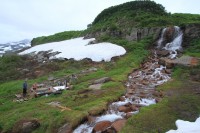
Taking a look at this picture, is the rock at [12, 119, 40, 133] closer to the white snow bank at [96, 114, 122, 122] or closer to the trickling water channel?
the trickling water channel

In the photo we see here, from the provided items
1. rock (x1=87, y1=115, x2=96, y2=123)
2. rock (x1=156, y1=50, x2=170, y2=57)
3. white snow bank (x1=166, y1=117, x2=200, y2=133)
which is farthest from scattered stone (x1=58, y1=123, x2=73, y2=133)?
rock (x1=156, y1=50, x2=170, y2=57)

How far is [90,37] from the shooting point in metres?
53.6

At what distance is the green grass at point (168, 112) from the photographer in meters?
16.9

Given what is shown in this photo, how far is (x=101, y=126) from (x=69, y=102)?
21.9 ft

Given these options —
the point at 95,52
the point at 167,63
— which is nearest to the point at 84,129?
the point at 167,63

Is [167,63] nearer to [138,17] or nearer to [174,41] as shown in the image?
[174,41]

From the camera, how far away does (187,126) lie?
16.5 metres

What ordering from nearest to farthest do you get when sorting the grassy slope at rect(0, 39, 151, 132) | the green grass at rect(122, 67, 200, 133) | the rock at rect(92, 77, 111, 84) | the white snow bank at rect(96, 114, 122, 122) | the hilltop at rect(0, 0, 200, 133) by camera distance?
1. the green grass at rect(122, 67, 200, 133)
2. the white snow bank at rect(96, 114, 122, 122)
3. the hilltop at rect(0, 0, 200, 133)
4. the grassy slope at rect(0, 39, 151, 132)
5. the rock at rect(92, 77, 111, 84)

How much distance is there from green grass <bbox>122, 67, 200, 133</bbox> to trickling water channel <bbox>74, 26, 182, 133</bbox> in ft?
2.67

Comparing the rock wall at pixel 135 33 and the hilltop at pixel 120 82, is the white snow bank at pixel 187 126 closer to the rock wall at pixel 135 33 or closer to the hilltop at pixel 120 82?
the hilltop at pixel 120 82

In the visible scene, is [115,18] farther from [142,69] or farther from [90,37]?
[142,69]

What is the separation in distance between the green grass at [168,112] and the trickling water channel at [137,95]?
815 millimetres

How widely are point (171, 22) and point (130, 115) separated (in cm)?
3150

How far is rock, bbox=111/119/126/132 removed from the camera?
16.6m
